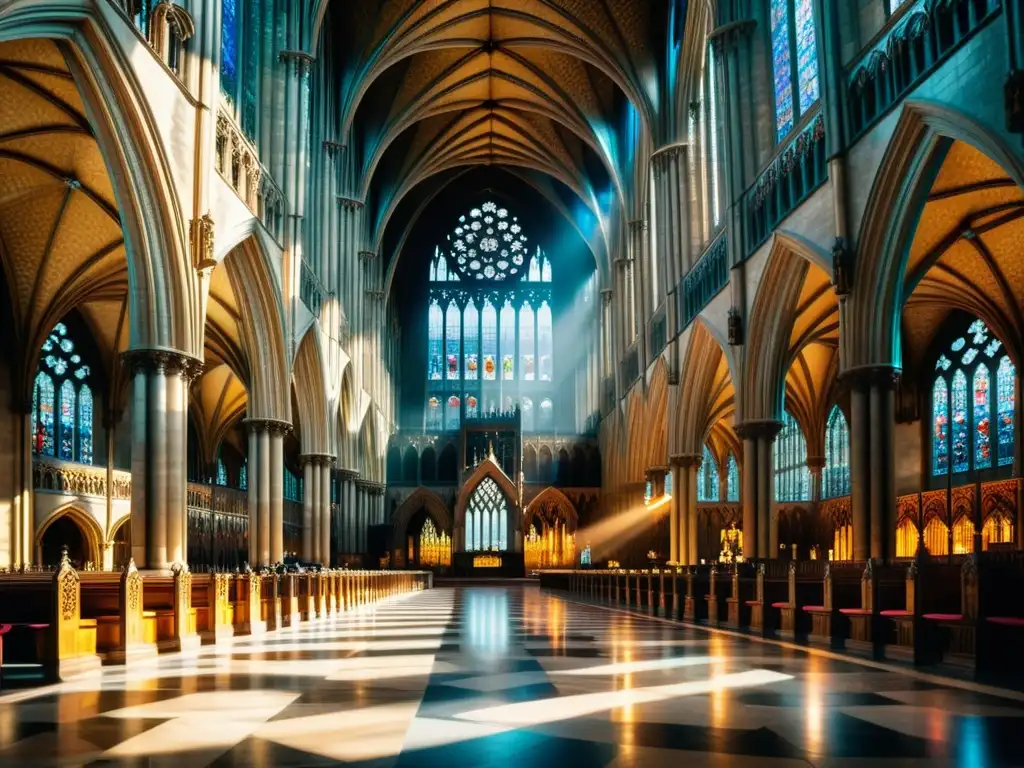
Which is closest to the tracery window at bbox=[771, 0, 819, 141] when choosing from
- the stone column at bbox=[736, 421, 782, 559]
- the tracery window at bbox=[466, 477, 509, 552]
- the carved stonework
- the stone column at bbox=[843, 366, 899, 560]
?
the stone column at bbox=[843, 366, 899, 560]

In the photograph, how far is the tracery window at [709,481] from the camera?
138ft

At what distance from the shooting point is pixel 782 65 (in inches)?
885

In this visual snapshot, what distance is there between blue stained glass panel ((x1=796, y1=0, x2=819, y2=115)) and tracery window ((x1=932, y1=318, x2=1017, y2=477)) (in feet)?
31.5

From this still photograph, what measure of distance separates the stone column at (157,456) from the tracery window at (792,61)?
1199 centimetres

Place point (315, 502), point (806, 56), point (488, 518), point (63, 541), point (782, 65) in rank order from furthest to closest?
point (488, 518) < point (315, 502) < point (63, 541) < point (782, 65) < point (806, 56)

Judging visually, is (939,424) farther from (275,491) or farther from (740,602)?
(275,491)

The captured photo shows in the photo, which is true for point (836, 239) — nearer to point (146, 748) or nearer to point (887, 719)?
point (887, 719)

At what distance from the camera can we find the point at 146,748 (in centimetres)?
492

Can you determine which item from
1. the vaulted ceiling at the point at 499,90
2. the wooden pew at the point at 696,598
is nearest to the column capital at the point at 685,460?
the vaulted ceiling at the point at 499,90

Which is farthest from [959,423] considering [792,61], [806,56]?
[806,56]

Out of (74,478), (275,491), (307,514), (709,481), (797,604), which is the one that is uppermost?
(74,478)

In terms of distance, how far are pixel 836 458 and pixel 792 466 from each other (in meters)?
2.43

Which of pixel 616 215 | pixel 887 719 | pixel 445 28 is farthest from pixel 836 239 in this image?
pixel 616 215

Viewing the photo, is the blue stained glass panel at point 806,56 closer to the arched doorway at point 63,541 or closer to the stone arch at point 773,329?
the stone arch at point 773,329
